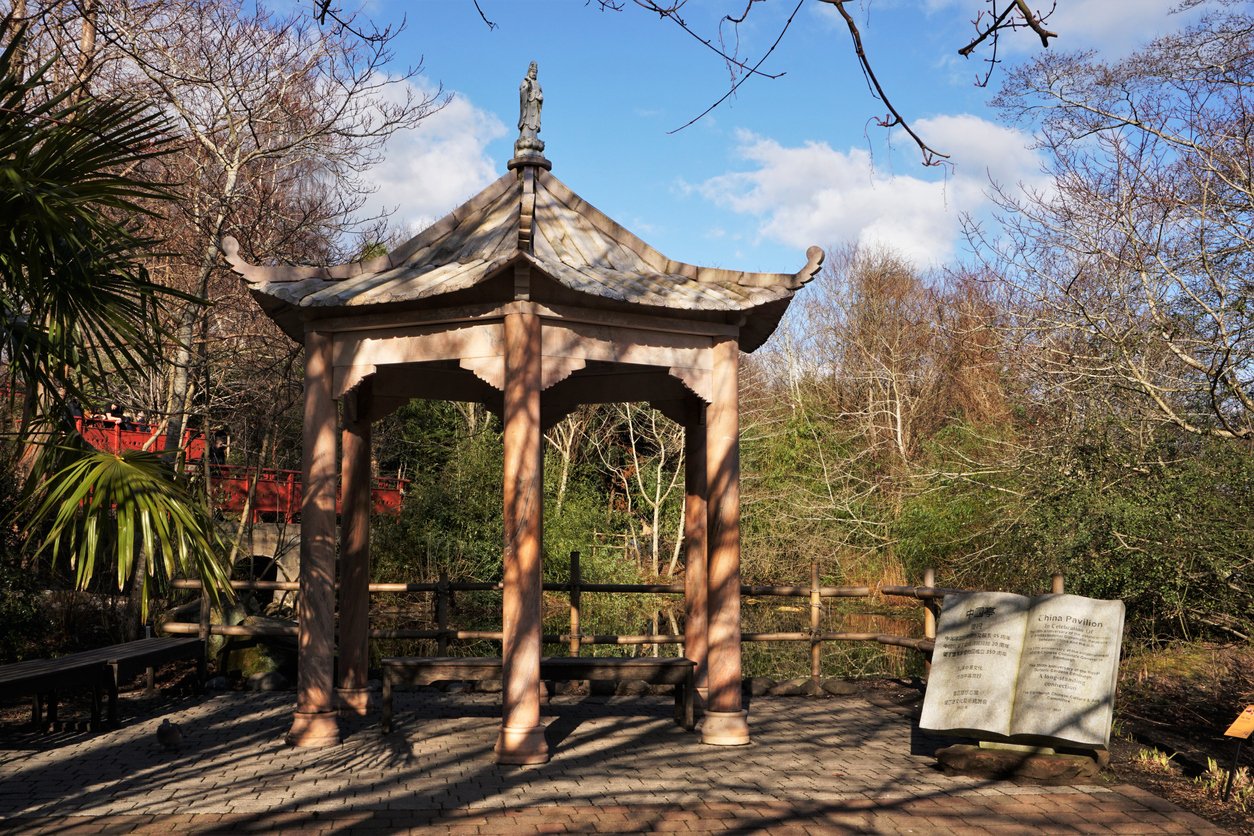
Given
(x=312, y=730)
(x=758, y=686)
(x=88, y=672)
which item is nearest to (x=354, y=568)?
(x=312, y=730)

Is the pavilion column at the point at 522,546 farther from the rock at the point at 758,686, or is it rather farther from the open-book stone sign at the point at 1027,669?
the rock at the point at 758,686

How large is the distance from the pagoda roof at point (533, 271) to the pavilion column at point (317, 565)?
509 mm

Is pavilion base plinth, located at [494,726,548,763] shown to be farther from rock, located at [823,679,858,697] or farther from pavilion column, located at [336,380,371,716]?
rock, located at [823,679,858,697]

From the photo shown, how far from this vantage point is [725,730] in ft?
26.8

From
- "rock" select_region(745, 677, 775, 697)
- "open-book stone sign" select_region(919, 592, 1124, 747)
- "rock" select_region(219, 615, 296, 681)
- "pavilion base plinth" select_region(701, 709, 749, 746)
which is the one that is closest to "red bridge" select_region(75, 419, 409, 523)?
"rock" select_region(219, 615, 296, 681)

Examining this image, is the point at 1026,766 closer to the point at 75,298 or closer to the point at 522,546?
the point at 522,546

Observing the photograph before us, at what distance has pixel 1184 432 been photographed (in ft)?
45.2

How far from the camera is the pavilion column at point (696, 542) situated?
9703 mm

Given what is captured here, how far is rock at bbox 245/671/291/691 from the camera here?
10.8 m

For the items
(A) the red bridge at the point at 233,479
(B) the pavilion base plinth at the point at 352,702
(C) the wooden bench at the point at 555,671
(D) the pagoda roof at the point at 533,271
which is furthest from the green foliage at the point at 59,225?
(A) the red bridge at the point at 233,479

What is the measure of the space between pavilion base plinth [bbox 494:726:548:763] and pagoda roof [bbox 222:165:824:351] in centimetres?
285

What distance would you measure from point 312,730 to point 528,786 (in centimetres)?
201

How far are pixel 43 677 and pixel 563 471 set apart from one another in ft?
60.2

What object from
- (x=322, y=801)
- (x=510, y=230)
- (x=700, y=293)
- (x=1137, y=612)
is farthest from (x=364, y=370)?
(x=1137, y=612)
